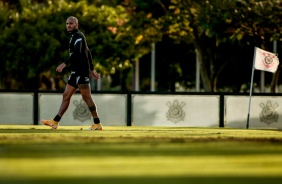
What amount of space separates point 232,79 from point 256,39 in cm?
2044

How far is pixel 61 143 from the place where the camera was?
14.7 metres

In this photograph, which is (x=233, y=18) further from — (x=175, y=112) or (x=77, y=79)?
(x=77, y=79)

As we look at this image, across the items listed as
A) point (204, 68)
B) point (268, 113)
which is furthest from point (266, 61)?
point (204, 68)

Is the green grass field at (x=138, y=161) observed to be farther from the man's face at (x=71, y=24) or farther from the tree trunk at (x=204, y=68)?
the tree trunk at (x=204, y=68)

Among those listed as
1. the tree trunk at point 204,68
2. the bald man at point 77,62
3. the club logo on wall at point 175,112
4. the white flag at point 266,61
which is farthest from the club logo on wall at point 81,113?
the tree trunk at point 204,68

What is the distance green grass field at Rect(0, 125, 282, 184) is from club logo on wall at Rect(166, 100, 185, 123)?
11.5 meters

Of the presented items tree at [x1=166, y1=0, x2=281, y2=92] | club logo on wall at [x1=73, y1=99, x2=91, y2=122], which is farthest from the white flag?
tree at [x1=166, y1=0, x2=281, y2=92]

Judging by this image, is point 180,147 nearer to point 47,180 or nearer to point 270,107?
point 47,180

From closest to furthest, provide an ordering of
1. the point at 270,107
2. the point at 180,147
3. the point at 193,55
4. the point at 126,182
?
the point at 126,182
the point at 180,147
the point at 270,107
the point at 193,55

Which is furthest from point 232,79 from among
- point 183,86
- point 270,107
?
point 270,107

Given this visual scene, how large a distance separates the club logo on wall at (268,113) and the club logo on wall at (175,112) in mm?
2211

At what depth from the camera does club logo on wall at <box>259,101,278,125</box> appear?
2775 cm

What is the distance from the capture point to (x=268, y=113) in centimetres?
2786

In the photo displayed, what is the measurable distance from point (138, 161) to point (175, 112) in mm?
16461
